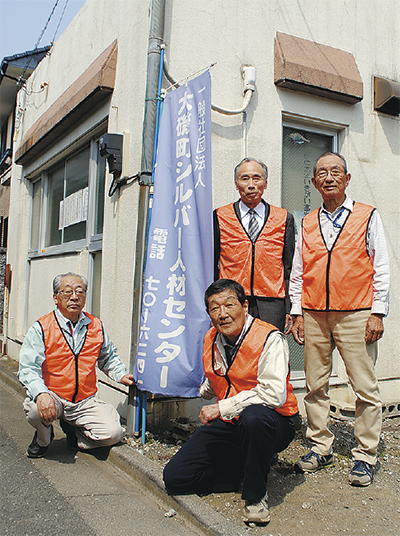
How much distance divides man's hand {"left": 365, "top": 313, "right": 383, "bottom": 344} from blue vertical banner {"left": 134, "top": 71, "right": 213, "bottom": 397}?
1218 mm

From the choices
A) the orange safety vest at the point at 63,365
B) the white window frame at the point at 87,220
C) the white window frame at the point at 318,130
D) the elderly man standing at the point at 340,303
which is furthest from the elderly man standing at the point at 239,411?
the white window frame at the point at 87,220

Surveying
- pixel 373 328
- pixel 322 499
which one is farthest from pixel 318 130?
pixel 322 499

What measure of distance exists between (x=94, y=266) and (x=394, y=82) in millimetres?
4272

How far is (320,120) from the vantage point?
5.23 meters

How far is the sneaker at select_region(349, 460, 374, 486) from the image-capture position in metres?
3.27

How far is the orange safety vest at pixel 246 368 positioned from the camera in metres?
2.98

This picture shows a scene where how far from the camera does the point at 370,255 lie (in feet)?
11.5

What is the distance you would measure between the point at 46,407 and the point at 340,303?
7.70 feet

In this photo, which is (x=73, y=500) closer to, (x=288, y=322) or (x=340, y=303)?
(x=288, y=322)

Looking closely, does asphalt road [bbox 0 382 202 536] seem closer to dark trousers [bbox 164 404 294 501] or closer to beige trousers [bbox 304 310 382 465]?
dark trousers [bbox 164 404 294 501]

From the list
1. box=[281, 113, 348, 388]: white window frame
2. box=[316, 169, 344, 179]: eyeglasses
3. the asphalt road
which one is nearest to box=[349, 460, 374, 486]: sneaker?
the asphalt road

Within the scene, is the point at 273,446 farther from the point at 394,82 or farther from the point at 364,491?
the point at 394,82

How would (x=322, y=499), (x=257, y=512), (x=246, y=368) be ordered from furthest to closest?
1. (x=322, y=499)
2. (x=246, y=368)
3. (x=257, y=512)

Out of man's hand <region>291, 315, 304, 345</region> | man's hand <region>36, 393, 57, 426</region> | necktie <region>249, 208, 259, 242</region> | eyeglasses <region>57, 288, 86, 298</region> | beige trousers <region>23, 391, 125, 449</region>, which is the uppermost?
necktie <region>249, 208, 259, 242</region>
